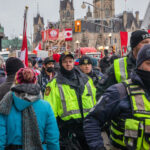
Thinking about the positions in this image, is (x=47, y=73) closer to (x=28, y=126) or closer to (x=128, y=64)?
(x=128, y=64)

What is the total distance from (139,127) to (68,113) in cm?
191

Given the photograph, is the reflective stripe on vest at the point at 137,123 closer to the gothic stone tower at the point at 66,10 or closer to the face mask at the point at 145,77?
the face mask at the point at 145,77

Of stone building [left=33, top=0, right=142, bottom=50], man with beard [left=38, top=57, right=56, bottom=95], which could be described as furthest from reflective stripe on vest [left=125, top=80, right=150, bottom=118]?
stone building [left=33, top=0, right=142, bottom=50]

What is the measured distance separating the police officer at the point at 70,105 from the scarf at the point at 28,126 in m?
1.07

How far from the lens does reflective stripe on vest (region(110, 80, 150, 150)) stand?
2.13 meters

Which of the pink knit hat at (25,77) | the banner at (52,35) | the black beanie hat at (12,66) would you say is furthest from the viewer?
the banner at (52,35)

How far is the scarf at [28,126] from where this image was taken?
2814 mm

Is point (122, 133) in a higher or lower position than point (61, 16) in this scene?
lower

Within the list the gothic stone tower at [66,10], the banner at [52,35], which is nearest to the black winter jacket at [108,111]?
the banner at [52,35]

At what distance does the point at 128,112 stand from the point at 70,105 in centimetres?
182

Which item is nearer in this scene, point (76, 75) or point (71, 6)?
point (76, 75)

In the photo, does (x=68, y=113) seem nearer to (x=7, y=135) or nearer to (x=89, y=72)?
(x=7, y=135)

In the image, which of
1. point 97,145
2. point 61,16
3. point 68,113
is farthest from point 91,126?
point 61,16

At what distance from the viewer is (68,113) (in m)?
3.92
